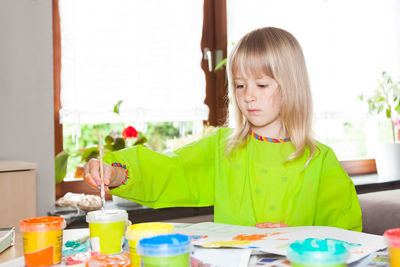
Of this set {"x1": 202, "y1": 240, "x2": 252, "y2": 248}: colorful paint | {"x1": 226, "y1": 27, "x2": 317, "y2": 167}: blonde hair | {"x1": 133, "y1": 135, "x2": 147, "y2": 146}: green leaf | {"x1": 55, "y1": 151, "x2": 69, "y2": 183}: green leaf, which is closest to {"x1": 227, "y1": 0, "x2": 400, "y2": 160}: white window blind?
{"x1": 133, "y1": 135, "x2": 147, "y2": 146}: green leaf

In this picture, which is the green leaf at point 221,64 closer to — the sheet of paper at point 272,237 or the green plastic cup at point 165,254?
the sheet of paper at point 272,237

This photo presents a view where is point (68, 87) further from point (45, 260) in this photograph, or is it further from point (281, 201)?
point (45, 260)

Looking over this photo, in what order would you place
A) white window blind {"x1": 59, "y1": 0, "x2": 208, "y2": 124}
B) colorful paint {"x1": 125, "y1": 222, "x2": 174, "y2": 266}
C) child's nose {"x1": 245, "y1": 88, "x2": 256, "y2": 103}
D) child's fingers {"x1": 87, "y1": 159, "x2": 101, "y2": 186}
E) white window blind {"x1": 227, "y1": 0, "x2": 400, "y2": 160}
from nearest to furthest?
colorful paint {"x1": 125, "y1": 222, "x2": 174, "y2": 266} → child's fingers {"x1": 87, "y1": 159, "x2": 101, "y2": 186} → child's nose {"x1": 245, "y1": 88, "x2": 256, "y2": 103} → white window blind {"x1": 59, "y1": 0, "x2": 208, "y2": 124} → white window blind {"x1": 227, "y1": 0, "x2": 400, "y2": 160}

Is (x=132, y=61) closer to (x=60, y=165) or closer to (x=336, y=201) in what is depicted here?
(x=60, y=165)


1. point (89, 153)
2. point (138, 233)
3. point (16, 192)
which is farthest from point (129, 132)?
point (138, 233)

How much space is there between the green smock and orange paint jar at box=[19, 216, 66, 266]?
1.57 ft

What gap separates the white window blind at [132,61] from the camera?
2.48 m

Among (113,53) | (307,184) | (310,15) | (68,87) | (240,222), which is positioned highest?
(310,15)

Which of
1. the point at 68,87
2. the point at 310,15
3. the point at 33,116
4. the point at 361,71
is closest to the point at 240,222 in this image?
the point at 33,116

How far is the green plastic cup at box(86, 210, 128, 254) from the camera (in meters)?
0.82

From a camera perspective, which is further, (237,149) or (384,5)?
(384,5)

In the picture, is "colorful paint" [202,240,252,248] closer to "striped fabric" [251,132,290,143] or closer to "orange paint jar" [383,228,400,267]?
"orange paint jar" [383,228,400,267]

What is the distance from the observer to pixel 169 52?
275 cm

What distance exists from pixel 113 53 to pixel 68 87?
0.32 meters
